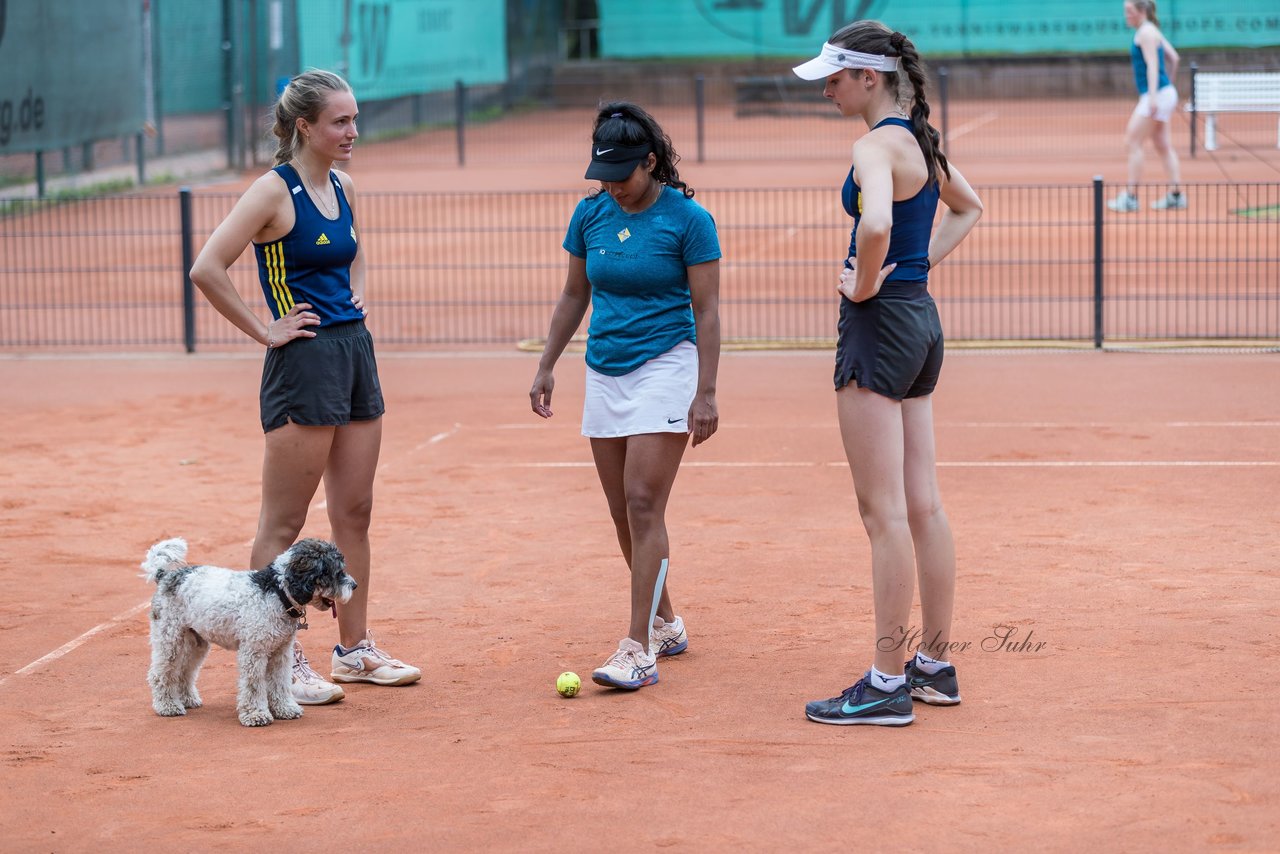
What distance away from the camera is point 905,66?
5293 millimetres

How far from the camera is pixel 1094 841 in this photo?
4.46 m

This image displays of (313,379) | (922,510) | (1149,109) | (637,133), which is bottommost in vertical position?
(922,510)

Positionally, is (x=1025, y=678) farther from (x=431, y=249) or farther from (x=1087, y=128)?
(x=1087, y=128)

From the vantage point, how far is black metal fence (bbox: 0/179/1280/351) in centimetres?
1462

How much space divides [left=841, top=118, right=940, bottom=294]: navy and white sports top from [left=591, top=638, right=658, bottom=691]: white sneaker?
59.0 inches

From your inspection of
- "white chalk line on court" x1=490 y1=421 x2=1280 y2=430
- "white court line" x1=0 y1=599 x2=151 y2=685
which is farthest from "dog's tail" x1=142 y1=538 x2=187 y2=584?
"white chalk line on court" x1=490 y1=421 x2=1280 y2=430

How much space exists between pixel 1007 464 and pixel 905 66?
4646 millimetres

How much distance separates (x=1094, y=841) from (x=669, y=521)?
417 centimetres

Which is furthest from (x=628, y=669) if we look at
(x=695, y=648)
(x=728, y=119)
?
(x=728, y=119)

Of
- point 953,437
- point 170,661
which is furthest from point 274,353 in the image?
point 953,437

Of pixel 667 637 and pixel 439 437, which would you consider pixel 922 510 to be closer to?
pixel 667 637

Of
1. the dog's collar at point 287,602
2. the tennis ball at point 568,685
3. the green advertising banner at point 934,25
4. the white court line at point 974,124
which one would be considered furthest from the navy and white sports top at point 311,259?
the green advertising banner at point 934,25

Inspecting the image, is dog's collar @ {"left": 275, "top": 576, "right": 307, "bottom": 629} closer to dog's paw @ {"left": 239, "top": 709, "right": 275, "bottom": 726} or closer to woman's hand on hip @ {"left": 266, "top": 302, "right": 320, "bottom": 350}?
dog's paw @ {"left": 239, "top": 709, "right": 275, "bottom": 726}

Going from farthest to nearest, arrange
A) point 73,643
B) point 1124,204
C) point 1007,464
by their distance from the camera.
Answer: point 1124,204 → point 1007,464 → point 73,643
